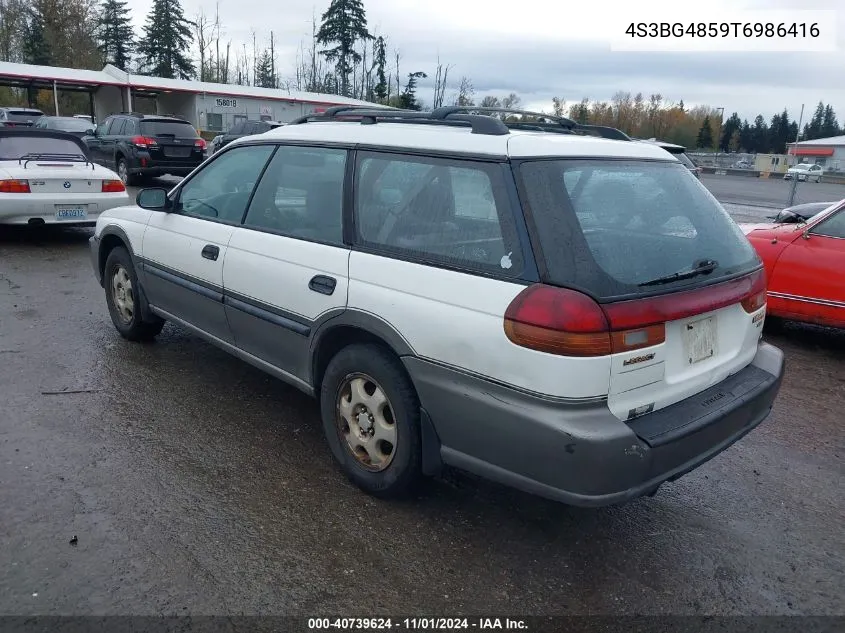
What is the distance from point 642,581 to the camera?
283cm

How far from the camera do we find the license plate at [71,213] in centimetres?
894

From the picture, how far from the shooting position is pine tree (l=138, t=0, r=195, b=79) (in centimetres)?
6425

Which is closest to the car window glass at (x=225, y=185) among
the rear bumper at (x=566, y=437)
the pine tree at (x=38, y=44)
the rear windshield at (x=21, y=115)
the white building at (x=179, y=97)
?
the rear bumper at (x=566, y=437)

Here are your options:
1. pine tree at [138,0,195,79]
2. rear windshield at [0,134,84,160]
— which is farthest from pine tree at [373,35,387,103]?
rear windshield at [0,134,84,160]

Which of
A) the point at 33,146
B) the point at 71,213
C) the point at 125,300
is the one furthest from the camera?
the point at 33,146

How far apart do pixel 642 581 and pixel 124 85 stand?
135ft

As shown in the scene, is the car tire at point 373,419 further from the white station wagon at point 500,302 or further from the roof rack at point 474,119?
the roof rack at point 474,119

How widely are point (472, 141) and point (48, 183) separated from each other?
7816 millimetres

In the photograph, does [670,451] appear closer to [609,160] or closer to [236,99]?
[609,160]

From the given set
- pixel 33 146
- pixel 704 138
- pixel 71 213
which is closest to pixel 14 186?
pixel 71 213

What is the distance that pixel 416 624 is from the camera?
253 cm

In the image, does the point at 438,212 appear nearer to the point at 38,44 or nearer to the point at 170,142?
the point at 170,142

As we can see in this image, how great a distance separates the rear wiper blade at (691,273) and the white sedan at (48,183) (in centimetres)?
849

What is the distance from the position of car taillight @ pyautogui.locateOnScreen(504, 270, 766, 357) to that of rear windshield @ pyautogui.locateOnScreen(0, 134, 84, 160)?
896 centimetres
